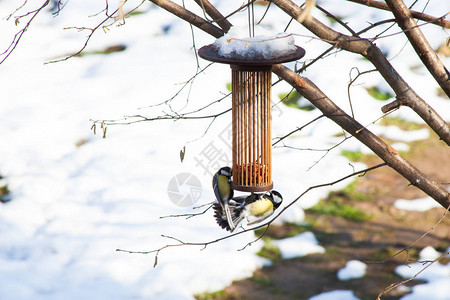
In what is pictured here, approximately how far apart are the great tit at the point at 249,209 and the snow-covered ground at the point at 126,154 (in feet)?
3.99

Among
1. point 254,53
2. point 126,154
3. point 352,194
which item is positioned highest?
point 126,154

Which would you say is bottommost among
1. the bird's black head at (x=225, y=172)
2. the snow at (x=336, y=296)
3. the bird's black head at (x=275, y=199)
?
the snow at (x=336, y=296)

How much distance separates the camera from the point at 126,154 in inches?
259

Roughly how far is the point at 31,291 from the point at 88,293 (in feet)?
1.51

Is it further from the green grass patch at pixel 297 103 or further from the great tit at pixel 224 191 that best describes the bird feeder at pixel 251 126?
the green grass patch at pixel 297 103

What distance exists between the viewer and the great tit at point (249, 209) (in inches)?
99.6

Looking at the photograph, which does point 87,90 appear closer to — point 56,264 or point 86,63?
point 86,63

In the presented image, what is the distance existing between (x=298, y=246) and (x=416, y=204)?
138 centimetres

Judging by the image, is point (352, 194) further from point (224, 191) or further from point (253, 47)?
point (253, 47)

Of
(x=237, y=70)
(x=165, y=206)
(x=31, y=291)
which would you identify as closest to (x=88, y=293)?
(x=31, y=291)

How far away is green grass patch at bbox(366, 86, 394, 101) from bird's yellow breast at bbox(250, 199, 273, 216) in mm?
5450

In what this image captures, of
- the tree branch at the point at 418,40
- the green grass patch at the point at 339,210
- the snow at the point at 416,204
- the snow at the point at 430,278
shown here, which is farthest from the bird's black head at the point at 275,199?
the snow at the point at 416,204

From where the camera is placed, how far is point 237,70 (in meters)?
2.40

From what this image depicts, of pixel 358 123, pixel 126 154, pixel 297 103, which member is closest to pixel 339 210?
pixel 297 103
